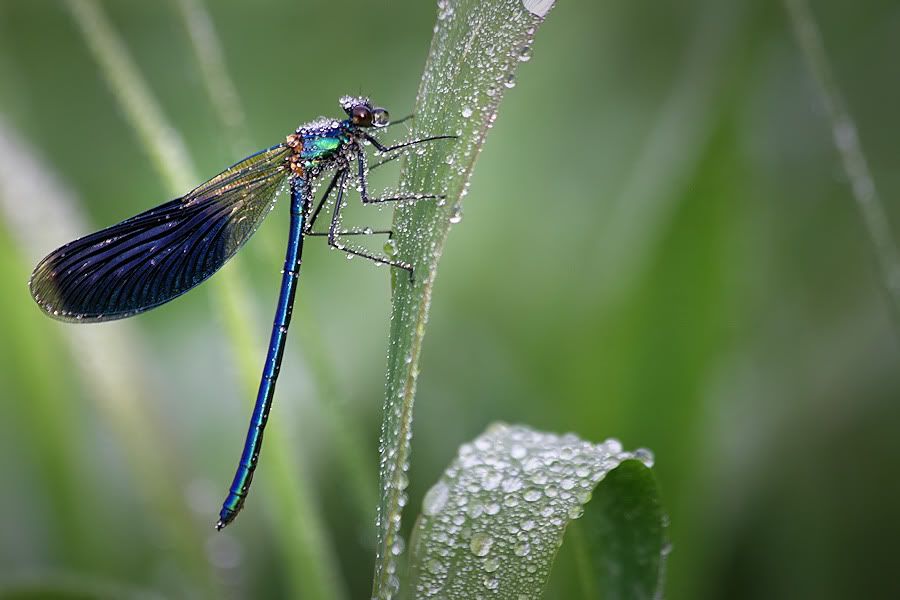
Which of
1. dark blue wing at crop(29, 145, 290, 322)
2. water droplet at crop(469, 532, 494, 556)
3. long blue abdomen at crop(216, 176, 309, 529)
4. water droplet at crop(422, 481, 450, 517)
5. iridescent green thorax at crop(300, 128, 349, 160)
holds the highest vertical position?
iridescent green thorax at crop(300, 128, 349, 160)

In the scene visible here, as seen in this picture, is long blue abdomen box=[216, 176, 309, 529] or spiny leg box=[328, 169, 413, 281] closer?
long blue abdomen box=[216, 176, 309, 529]

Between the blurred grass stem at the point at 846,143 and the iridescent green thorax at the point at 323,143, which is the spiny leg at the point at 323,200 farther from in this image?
the blurred grass stem at the point at 846,143

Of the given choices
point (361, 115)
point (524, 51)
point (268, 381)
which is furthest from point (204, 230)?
point (524, 51)

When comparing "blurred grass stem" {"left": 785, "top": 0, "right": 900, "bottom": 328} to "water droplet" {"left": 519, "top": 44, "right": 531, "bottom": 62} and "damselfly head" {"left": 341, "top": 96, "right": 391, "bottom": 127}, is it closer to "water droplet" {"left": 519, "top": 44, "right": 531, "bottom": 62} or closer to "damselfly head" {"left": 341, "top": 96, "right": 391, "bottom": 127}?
"water droplet" {"left": 519, "top": 44, "right": 531, "bottom": 62}

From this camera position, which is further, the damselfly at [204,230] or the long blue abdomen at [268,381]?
the damselfly at [204,230]

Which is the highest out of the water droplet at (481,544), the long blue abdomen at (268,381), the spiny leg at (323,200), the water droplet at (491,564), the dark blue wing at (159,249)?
the spiny leg at (323,200)

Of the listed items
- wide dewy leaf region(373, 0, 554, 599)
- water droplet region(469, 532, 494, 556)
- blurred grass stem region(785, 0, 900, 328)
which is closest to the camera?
wide dewy leaf region(373, 0, 554, 599)

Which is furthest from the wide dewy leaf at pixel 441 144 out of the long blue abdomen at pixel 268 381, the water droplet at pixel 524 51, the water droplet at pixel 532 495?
the long blue abdomen at pixel 268 381

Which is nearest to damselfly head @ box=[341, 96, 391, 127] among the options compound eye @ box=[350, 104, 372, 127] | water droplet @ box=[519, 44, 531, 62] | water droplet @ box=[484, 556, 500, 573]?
compound eye @ box=[350, 104, 372, 127]

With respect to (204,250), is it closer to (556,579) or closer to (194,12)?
(194,12)
